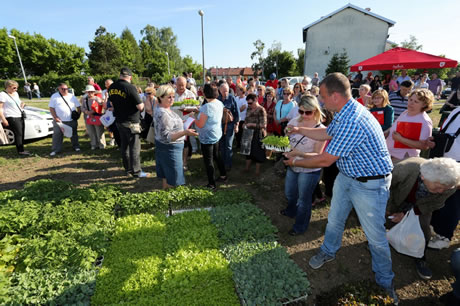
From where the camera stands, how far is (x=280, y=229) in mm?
4293

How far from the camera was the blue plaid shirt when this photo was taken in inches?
96.1

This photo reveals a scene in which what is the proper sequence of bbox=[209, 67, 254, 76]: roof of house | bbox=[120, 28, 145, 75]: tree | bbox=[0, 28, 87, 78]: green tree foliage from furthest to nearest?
1. bbox=[209, 67, 254, 76]: roof of house
2. bbox=[120, 28, 145, 75]: tree
3. bbox=[0, 28, 87, 78]: green tree foliage

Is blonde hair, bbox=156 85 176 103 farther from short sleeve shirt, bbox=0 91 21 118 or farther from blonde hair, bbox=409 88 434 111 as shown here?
short sleeve shirt, bbox=0 91 21 118

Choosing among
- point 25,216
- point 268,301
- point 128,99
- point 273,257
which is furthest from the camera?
point 128,99

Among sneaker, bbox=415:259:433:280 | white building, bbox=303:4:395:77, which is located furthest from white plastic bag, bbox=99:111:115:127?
white building, bbox=303:4:395:77

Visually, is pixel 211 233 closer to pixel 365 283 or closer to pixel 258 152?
pixel 365 283

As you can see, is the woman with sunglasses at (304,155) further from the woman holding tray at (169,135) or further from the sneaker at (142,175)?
the sneaker at (142,175)

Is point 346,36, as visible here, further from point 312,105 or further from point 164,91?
point 164,91

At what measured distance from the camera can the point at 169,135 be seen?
4.18 metres

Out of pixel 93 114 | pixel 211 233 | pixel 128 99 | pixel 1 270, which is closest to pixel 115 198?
pixel 1 270

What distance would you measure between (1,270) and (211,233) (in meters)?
2.57

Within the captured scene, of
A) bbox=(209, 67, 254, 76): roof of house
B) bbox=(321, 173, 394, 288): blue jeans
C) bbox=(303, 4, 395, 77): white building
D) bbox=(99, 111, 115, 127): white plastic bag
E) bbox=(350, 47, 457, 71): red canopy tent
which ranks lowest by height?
bbox=(321, 173, 394, 288): blue jeans

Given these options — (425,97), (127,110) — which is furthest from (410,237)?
(127,110)

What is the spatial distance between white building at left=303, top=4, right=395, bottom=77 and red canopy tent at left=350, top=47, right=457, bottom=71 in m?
23.4
